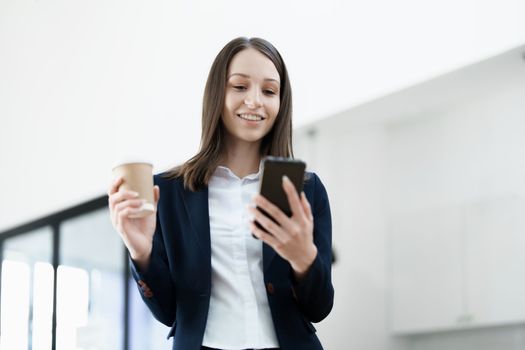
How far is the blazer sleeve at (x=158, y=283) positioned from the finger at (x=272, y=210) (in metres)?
0.21

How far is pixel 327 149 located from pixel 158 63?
135 cm

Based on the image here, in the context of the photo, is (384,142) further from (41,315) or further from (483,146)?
(41,315)

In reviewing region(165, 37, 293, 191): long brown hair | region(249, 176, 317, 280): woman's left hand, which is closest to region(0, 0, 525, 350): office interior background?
region(165, 37, 293, 191): long brown hair

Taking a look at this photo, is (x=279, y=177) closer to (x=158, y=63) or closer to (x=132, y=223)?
(x=132, y=223)

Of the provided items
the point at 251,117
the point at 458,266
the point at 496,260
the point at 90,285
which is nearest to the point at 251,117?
the point at 251,117

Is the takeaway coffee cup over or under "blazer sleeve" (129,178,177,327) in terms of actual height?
over

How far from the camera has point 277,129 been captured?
138cm

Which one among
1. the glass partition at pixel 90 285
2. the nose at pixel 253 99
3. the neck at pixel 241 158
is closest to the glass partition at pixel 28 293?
the glass partition at pixel 90 285

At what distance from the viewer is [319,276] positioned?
1.23 m

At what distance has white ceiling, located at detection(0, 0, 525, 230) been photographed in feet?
14.5

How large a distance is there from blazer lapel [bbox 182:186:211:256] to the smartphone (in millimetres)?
179

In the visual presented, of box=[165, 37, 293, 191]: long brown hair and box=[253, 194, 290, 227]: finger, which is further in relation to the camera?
box=[165, 37, 293, 191]: long brown hair

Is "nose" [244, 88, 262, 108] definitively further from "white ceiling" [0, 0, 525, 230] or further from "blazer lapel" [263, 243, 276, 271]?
"white ceiling" [0, 0, 525, 230]

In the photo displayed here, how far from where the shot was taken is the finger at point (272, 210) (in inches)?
45.2
